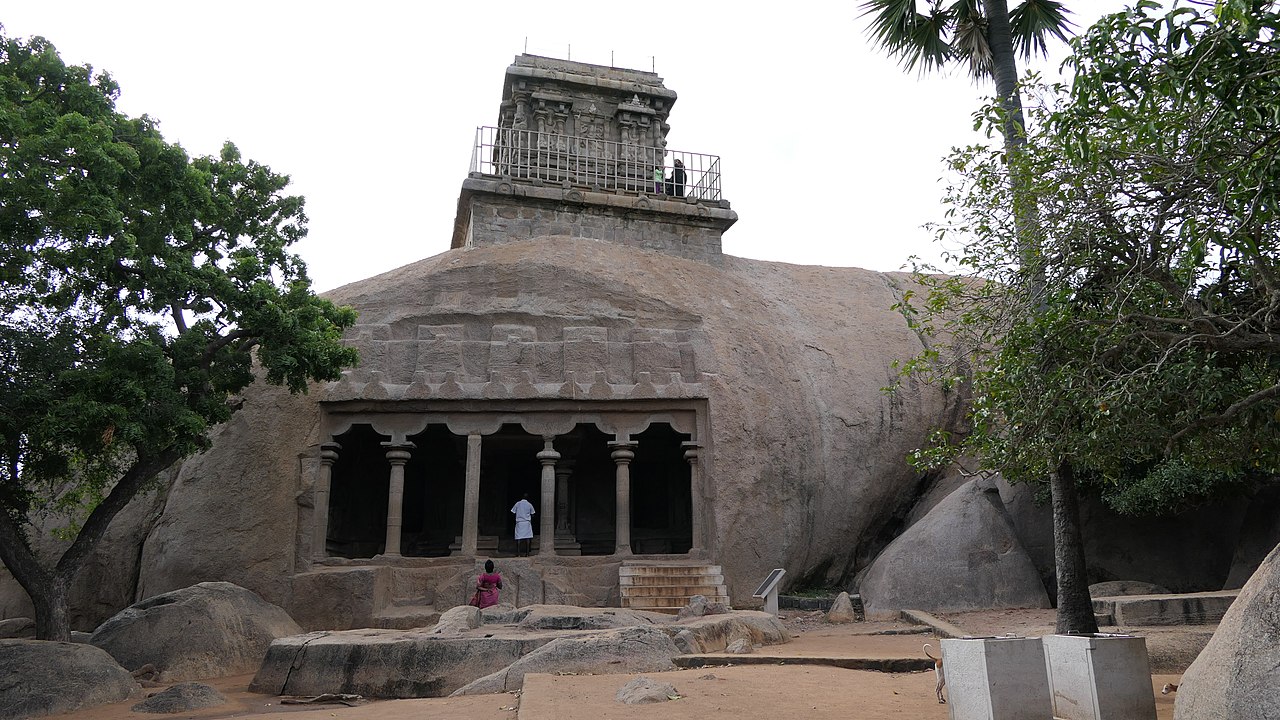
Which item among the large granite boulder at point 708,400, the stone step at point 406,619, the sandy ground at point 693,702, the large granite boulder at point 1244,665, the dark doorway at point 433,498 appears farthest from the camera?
the dark doorway at point 433,498

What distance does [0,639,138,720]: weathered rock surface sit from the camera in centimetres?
945

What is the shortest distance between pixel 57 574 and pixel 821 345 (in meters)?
15.6

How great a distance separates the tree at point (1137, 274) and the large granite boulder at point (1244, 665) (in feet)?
5.96

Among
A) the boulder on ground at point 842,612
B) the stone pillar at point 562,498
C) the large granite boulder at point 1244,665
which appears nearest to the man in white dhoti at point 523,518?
the stone pillar at point 562,498

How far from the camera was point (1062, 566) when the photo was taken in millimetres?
10086

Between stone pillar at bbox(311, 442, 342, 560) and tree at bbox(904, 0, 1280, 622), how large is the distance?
12017 millimetres

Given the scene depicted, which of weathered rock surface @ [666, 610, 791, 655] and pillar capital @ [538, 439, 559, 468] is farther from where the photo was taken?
pillar capital @ [538, 439, 559, 468]

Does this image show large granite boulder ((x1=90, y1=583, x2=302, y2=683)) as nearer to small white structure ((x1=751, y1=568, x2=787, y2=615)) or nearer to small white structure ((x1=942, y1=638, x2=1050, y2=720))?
small white structure ((x1=751, y1=568, x2=787, y2=615))

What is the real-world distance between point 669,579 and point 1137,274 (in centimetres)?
1063

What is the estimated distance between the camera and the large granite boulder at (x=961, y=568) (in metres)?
16.1

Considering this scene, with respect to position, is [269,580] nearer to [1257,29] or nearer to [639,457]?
[639,457]

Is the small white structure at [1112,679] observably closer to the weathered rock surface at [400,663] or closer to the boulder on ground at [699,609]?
the weathered rock surface at [400,663]

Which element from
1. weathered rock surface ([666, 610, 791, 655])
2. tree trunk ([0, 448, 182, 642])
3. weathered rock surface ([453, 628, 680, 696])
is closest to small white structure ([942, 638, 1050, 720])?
weathered rock surface ([453, 628, 680, 696])

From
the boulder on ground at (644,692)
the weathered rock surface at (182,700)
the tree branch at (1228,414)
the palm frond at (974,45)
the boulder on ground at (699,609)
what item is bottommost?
the weathered rock surface at (182,700)
